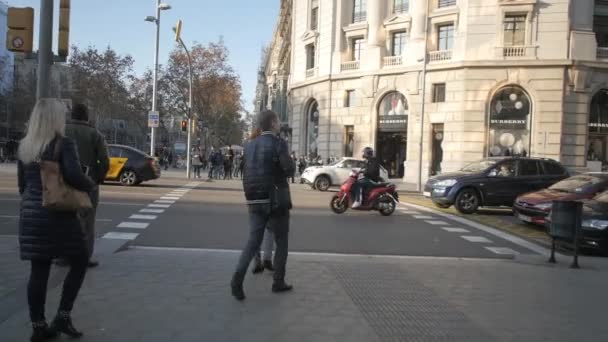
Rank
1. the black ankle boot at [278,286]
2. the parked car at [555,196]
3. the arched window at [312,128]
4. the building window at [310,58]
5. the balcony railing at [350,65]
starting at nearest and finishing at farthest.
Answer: the black ankle boot at [278,286] → the parked car at [555,196] → the balcony railing at [350,65] → the arched window at [312,128] → the building window at [310,58]

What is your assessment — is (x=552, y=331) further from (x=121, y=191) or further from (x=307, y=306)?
(x=121, y=191)

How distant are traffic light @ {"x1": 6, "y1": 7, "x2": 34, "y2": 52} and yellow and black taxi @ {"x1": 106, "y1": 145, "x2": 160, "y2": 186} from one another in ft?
44.6

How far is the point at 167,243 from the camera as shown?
32.0 ft

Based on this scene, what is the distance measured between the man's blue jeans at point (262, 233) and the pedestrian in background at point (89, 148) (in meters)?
1.96

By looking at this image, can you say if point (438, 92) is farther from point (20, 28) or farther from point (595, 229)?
point (20, 28)

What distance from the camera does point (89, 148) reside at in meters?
6.70

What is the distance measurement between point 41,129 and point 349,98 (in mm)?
36234

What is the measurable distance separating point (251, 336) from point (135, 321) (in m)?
1.06

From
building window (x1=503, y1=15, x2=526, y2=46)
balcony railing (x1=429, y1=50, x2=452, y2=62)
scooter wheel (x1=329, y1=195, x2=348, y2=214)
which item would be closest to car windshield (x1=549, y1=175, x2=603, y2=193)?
scooter wheel (x1=329, y1=195, x2=348, y2=214)

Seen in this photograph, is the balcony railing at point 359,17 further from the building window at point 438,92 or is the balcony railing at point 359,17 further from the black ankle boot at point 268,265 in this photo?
the black ankle boot at point 268,265

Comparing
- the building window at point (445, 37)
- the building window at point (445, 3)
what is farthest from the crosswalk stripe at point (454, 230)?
the building window at point (445, 3)

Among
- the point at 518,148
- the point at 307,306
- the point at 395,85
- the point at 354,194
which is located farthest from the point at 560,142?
the point at 307,306

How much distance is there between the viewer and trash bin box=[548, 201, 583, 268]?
8.83m

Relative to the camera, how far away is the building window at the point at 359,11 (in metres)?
39.6
